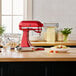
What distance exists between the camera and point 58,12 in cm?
473

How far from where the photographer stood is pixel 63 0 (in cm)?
472

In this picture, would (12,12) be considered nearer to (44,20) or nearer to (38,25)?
(44,20)

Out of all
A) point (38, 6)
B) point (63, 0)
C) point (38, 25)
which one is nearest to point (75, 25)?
point (63, 0)
